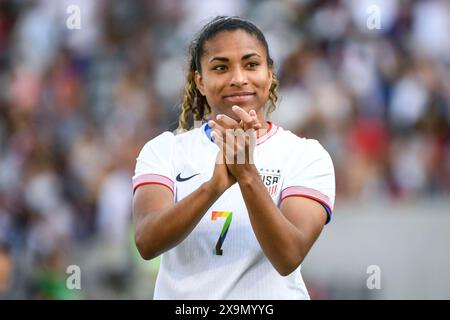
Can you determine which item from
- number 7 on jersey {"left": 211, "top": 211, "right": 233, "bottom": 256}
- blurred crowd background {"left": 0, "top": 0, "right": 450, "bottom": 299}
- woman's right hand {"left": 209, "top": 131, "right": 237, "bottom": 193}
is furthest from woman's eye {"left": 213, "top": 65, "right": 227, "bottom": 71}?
blurred crowd background {"left": 0, "top": 0, "right": 450, "bottom": 299}

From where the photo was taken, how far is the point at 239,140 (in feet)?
11.6

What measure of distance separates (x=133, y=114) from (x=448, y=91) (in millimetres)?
3233

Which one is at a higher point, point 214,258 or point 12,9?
point 12,9

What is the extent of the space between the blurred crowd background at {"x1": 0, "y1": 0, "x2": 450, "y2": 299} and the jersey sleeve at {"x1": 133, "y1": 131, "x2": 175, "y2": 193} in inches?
177

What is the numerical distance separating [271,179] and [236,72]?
40 centimetres

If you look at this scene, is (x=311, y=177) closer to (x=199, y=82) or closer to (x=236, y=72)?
(x=236, y=72)

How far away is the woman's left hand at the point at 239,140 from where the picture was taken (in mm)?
3498

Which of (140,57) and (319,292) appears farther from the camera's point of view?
(140,57)

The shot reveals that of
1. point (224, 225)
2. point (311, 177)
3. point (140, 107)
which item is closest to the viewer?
point (224, 225)

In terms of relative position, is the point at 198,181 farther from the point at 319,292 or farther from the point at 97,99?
the point at 97,99

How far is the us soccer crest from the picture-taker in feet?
12.3

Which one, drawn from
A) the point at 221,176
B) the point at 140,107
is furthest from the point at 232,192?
the point at 140,107

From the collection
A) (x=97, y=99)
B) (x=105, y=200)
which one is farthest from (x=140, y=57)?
(x=105, y=200)
